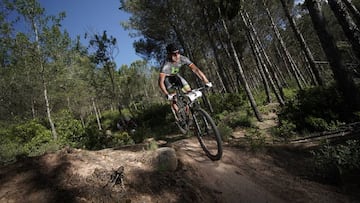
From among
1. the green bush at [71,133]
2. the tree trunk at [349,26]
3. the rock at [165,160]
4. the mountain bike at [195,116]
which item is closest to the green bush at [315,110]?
the tree trunk at [349,26]

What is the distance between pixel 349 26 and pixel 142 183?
21.9 ft

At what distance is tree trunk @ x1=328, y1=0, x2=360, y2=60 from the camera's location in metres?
5.82

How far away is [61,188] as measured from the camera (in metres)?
3.46

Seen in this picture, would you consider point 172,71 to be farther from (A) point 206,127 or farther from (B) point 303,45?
(B) point 303,45

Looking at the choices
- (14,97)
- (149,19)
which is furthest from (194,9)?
(14,97)

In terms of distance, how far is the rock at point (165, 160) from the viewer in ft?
14.3

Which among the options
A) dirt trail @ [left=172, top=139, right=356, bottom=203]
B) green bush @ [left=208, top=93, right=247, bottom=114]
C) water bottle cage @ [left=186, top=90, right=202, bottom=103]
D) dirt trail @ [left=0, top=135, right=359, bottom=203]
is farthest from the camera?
green bush @ [left=208, top=93, right=247, bottom=114]

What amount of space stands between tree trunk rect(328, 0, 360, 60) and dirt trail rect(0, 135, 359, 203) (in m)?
3.96

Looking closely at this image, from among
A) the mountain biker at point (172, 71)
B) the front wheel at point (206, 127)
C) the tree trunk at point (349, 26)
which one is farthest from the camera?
the tree trunk at point (349, 26)

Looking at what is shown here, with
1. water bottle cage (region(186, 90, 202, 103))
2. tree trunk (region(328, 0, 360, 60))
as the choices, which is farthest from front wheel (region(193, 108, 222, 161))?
tree trunk (region(328, 0, 360, 60))

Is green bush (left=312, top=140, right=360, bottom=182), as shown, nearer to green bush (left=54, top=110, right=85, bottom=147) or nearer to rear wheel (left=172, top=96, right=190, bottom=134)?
rear wheel (left=172, top=96, right=190, bottom=134)

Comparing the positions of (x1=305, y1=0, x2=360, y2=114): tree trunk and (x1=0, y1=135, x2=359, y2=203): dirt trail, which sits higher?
(x1=305, y1=0, x2=360, y2=114): tree trunk

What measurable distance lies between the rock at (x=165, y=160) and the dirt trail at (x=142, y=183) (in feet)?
0.36

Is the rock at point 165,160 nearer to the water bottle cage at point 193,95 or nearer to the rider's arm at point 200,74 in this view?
the water bottle cage at point 193,95
